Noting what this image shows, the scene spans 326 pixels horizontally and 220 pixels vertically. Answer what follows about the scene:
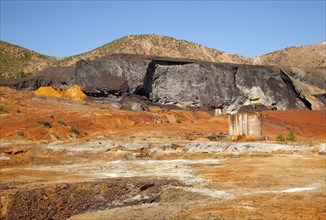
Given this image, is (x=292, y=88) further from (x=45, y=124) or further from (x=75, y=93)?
(x=45, y=124)

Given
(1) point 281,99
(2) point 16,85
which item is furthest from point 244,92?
(2) point 16,85

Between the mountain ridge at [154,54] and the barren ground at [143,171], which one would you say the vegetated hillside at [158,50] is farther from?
the barren ground at [143,171]

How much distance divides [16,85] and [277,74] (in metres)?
40.7

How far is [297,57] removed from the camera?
413 ft

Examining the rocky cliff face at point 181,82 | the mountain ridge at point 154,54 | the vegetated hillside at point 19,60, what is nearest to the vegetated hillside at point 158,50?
the mountain ridge at point 154,54

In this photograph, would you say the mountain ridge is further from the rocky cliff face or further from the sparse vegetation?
the sparse vegetation

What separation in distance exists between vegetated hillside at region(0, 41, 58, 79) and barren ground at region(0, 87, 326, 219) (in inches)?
2167

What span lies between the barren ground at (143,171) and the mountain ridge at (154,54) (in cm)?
5499

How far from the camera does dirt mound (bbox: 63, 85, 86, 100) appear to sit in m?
57.9

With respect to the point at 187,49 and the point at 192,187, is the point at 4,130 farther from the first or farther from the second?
the point at 187,49

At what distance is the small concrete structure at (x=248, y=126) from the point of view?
34438 mm

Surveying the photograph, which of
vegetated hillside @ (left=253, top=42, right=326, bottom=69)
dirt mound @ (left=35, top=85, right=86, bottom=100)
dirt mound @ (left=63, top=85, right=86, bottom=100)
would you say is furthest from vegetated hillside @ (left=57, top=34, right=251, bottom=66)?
dirt mound @ (left=63, top=85, right=86, bottom=100)

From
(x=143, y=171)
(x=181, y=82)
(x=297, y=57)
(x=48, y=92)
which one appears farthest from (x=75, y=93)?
(x=297, y=57)

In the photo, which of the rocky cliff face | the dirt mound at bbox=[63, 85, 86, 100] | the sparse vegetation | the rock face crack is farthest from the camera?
the rock face crack
